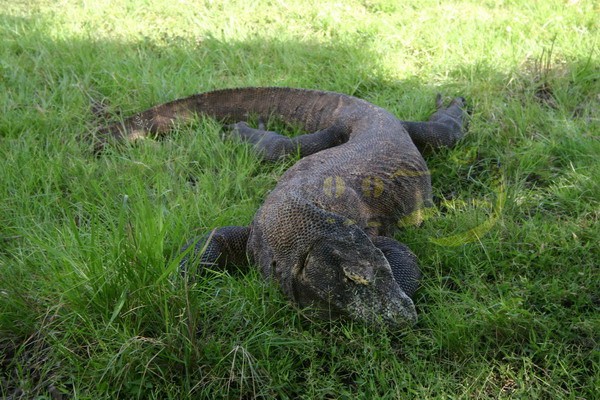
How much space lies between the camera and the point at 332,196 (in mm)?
3617

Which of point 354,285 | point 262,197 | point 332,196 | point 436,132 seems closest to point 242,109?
point 262,197

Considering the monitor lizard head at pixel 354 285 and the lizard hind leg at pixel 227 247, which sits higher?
the monitor lizard head at pixel 354 285

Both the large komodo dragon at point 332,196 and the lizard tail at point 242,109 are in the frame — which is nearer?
the large komodo dragon at point 332,196

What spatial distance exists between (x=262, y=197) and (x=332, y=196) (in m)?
0.76

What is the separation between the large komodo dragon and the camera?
115 inches

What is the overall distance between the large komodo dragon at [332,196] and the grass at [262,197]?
13cm

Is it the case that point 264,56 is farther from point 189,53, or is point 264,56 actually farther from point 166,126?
point 166,126

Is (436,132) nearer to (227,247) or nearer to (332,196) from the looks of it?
(332,196)

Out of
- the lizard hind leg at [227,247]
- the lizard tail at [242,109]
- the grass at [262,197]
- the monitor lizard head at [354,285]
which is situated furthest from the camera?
the lizard tail at [242,109]

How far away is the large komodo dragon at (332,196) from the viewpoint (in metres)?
2.92

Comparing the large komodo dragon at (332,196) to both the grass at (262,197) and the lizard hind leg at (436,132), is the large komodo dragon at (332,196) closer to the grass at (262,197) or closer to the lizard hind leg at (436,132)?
the lizard hind leg at (436,132)

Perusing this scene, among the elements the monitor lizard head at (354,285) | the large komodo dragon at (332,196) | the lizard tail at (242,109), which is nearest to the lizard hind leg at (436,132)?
the large komodo dragon at (332,196)

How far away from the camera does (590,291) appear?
3.10 m

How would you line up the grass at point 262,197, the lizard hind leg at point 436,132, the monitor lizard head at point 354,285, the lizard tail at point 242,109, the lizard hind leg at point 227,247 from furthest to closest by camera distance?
the lizard tail at point 242,109, the lizard hind leg at point 436,132, the lizard hind leg at point 227,247, the monitor lizard head at point 354,285, the grass at point 262,197
